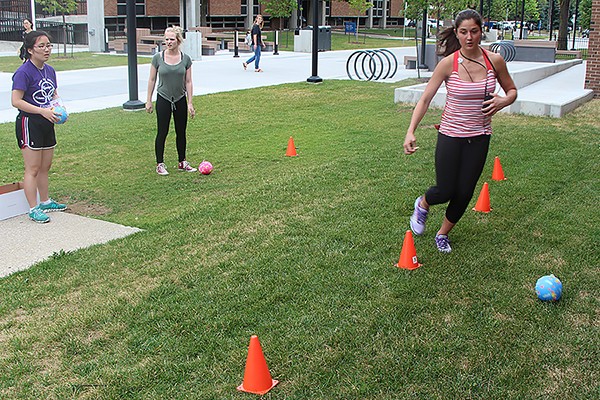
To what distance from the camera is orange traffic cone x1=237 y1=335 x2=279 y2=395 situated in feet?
11.8

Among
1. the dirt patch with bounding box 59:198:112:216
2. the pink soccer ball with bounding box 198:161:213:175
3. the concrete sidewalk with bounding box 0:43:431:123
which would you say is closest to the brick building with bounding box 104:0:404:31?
the concrete sidewalk with bounding box 0:43:431:123

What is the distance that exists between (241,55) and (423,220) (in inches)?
1050

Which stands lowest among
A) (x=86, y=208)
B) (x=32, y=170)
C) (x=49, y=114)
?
(x=86, y=208)

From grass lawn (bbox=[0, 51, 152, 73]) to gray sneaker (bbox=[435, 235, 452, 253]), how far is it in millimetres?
19841

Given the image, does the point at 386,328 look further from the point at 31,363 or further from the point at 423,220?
the point at 31,363

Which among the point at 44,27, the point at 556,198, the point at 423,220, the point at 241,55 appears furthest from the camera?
the point at 44,27

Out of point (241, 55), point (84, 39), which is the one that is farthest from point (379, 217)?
point (84, 39)

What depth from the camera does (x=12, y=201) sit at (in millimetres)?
6977

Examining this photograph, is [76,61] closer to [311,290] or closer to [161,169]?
[161,169]

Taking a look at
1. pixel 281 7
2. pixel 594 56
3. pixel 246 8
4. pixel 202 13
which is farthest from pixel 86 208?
pixel 246 8

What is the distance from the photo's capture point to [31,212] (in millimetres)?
6828

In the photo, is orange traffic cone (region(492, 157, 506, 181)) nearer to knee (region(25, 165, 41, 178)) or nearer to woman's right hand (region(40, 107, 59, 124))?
woman's right hand (region(40, 107, 59, 124))

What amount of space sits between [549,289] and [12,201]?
5.11 m

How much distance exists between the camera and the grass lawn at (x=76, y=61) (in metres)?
23.8
